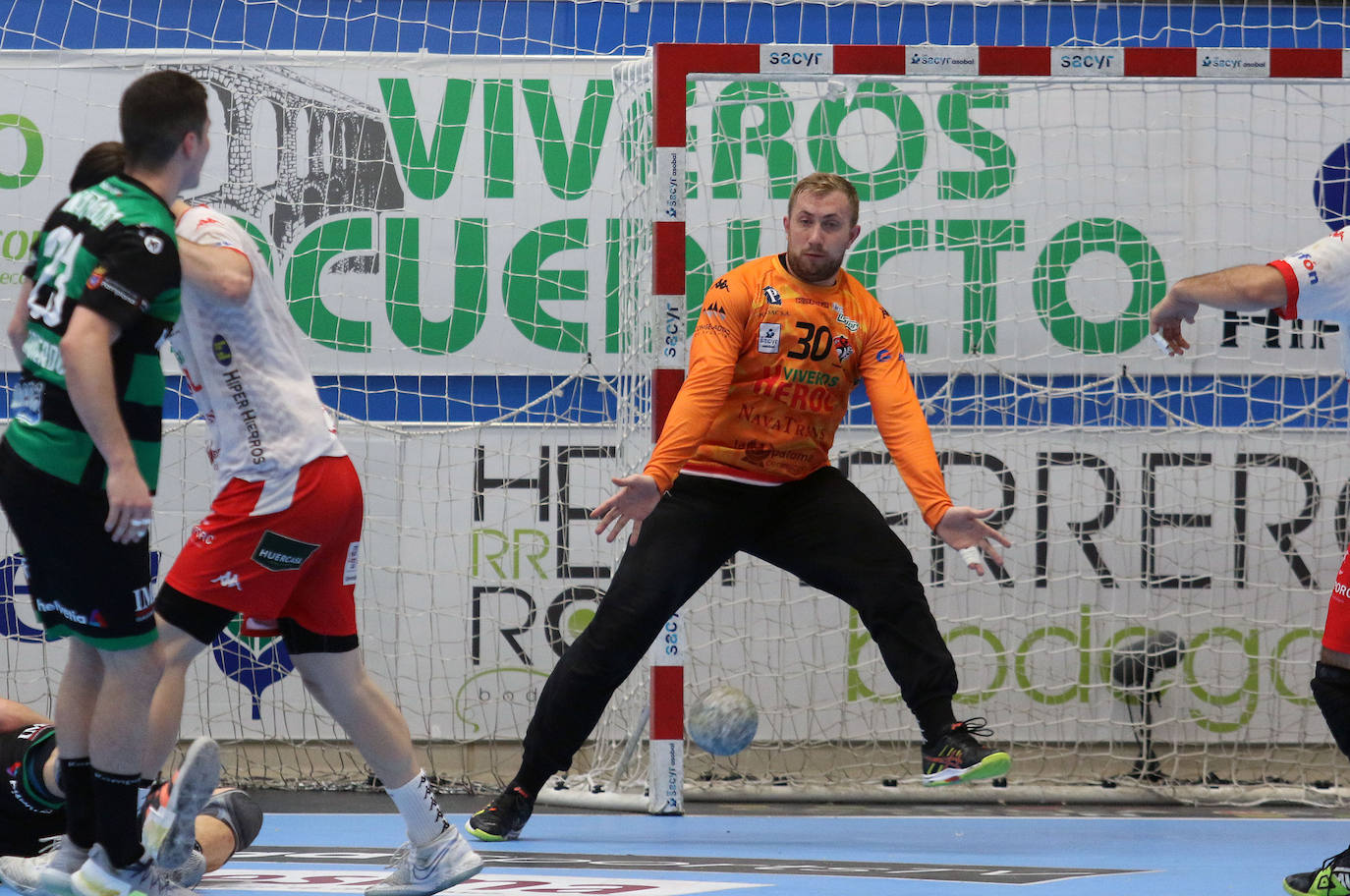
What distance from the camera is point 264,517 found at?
3.04 metres

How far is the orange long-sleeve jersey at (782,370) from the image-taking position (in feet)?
13.9

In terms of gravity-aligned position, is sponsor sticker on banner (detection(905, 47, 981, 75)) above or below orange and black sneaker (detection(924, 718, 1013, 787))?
above

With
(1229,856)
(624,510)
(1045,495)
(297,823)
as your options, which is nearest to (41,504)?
(624,510)

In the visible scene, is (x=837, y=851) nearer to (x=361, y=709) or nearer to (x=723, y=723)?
(x=723, y=723)

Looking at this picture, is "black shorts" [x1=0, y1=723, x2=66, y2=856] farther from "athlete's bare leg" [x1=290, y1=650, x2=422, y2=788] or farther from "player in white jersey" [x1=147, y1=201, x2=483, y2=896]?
"athlete's bare leg" [x1=290, y1=650, x2=422, y2=788]

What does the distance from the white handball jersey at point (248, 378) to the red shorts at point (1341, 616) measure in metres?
2.46

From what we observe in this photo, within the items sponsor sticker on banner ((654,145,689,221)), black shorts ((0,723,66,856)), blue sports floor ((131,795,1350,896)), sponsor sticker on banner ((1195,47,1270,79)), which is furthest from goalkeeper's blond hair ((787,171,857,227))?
black shorts ((0,723,66,856))

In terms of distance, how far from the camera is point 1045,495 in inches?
242

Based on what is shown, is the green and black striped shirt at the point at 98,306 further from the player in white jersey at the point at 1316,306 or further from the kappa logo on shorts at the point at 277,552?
the player in white jersey at the point at 1316,306

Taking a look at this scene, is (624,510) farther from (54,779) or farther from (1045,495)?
(1045,495)

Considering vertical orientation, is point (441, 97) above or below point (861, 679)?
above

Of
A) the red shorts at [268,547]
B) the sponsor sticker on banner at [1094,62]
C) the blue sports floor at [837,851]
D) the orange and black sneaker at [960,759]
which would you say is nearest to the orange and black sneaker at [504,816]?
the blue sports floor at [837,851]

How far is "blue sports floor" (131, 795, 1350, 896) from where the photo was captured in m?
3.69

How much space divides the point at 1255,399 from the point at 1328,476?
46cm
